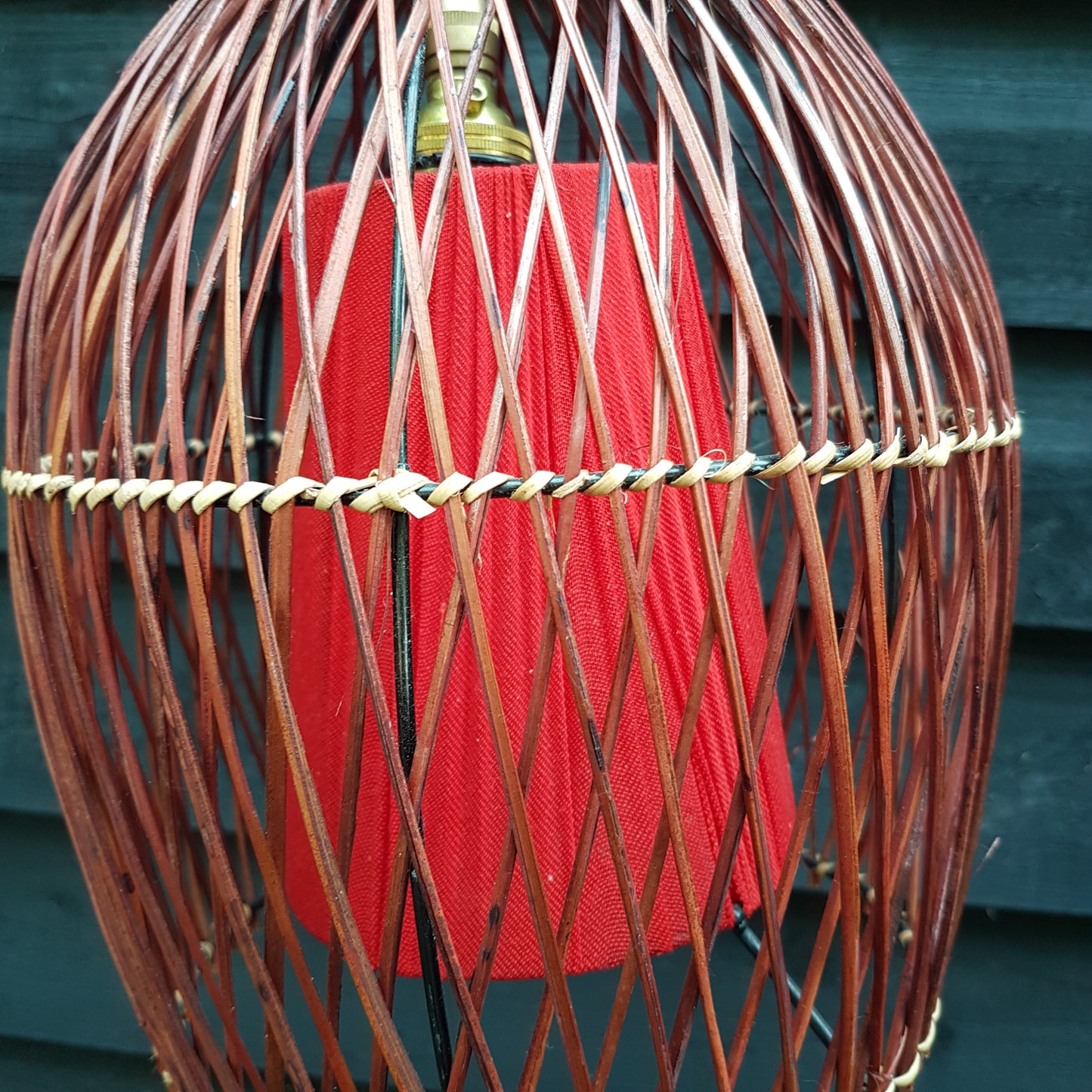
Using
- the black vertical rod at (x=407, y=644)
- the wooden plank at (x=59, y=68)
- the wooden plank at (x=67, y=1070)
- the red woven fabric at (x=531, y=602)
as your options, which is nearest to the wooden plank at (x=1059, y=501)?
the red woven fabric at (x=531, y=602)

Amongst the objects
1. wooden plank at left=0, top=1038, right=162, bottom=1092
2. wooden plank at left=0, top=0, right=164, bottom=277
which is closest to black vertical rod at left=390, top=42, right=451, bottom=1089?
wooden plank at left=0, top=0, right=164, bottom=277

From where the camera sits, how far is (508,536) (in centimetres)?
41

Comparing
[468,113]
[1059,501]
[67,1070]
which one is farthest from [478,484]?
[67,1070]

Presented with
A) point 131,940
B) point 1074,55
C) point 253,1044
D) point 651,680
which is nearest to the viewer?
point 651,680

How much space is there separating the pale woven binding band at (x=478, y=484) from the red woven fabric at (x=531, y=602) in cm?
8

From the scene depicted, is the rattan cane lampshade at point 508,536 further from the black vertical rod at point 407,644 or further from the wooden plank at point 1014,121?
the wooden plank at point 1014,121

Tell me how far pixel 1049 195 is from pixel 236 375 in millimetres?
729

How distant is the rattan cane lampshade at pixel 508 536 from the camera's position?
1.09 ft

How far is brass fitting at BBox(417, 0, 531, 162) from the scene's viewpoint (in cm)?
46

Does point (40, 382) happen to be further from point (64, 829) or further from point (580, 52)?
point (64, 829)

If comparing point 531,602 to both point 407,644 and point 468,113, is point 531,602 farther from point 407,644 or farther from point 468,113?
point 468,113

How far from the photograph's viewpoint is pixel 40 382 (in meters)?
0.42

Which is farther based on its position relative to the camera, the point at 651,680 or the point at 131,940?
the point at 131,940

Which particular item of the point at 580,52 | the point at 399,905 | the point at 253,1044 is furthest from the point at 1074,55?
the point at 253,1044
